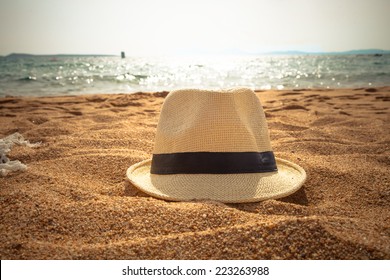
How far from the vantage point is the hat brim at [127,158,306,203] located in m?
1.52

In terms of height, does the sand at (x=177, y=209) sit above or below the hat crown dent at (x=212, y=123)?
below

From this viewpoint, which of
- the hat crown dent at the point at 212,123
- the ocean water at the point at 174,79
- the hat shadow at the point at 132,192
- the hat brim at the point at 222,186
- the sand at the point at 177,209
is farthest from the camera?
the ocean water at the point at 174,79

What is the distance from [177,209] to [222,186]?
0.26 meters

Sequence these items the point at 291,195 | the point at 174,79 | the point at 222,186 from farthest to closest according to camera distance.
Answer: the point at 174,79 < the point at 291,195 < the point at 222,186

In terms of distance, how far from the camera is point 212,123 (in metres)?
1.64

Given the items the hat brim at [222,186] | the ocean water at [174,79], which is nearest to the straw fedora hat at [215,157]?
the hat brim at [222,186]

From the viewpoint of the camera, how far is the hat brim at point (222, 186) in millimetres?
1516

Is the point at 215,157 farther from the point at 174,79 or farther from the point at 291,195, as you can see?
the point at 174,79

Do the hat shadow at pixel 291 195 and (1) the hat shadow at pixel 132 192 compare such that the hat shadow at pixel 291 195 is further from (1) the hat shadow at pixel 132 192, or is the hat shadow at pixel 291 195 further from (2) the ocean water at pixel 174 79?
(2) the ocean water at pixel 174 79

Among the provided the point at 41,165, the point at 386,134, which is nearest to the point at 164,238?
the point at 41,165

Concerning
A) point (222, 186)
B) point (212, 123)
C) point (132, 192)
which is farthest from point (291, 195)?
point (132, 192)
